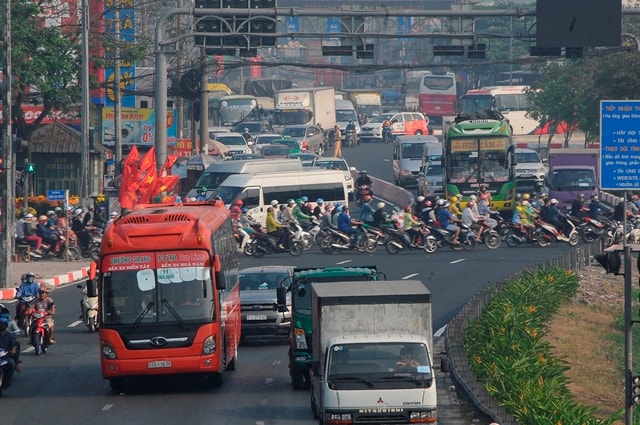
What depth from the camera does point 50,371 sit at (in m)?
23.4

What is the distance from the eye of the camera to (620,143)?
1680cm

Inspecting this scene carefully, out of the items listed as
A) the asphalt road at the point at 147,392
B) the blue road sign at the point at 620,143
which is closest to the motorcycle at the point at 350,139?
the asphalt road at the point at 147,392

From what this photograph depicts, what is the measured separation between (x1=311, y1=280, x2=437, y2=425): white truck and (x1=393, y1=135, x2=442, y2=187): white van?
147ft

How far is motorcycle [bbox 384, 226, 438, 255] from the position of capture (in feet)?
135

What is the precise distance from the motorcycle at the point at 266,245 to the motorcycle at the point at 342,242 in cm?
85

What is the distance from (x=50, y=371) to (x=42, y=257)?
1807 centimetres

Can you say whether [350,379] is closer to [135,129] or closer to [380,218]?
[380,218]

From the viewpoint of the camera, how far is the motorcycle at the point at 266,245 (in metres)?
40.6

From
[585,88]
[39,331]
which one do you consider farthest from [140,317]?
[585,88]

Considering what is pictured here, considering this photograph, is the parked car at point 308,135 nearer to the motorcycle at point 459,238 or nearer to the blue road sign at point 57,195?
the motorcycle at point 459,238

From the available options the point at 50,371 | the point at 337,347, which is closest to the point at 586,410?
the point at 337,347

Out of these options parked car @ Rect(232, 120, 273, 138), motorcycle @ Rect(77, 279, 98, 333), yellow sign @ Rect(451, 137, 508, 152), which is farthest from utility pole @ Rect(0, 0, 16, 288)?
parked car @ Rect(232, 120, 273, 138)

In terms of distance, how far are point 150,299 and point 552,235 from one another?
24.2 metres

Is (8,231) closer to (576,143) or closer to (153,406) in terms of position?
(153,406)
